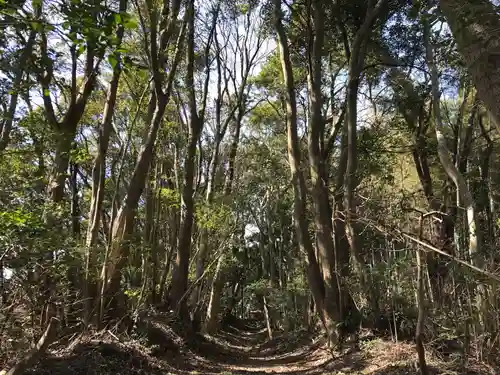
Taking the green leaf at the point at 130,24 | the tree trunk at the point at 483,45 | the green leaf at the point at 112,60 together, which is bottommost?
the green leaf at the point at 112,60

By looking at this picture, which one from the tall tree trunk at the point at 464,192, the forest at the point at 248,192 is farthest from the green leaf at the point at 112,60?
the tall tree trunk at the point at 464,192

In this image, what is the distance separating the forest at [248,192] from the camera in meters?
4.81

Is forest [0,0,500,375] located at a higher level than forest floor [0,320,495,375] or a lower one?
higher

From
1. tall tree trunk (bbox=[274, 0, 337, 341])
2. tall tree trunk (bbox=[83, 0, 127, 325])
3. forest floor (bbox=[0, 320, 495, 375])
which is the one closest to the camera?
forest floor (bbox=[0, 320, 495, 375])

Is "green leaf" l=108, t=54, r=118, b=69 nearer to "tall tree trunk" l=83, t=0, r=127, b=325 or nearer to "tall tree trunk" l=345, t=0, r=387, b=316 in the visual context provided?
"tall tree trunk" l=83, t=0, r=127, b=325

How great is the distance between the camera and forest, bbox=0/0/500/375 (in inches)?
189

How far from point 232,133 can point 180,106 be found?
3.29 metres

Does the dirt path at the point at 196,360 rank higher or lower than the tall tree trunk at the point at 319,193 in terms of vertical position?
lower

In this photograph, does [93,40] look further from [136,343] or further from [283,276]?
[283,276]

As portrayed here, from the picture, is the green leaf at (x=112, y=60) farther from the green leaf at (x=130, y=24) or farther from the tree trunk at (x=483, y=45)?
the tree trunk at (x=483, y=45)

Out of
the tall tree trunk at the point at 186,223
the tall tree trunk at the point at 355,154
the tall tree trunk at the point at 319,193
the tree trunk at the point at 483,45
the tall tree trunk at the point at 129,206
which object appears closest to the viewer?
the tree trunk at the point at 483,45

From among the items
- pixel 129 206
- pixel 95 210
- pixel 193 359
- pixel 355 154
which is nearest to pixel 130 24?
pixel 129 206

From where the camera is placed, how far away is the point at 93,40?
85.2 inches

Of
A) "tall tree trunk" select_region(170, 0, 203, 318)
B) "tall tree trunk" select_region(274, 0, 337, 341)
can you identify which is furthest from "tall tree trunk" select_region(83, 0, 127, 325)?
"tall tree trunk" select_region(274, 0, 337, 341)
